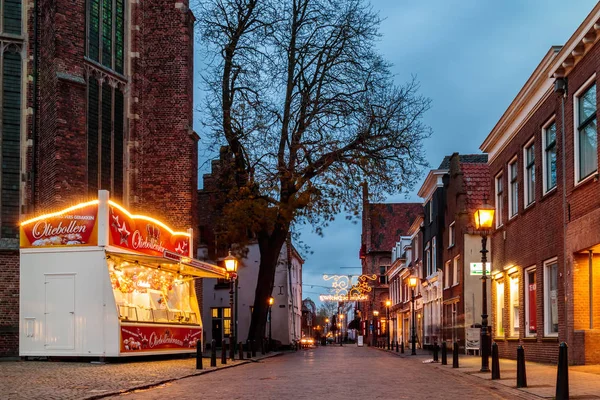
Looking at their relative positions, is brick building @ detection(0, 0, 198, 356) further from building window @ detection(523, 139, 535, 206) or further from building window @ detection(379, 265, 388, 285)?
building window @ detection(379, 265, 388, 285)

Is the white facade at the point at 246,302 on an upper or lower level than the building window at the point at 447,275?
lower

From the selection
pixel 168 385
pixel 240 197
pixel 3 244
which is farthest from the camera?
pixel 240 197

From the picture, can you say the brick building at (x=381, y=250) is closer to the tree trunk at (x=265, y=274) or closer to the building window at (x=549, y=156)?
the tree trunk at (x=265, y=274)

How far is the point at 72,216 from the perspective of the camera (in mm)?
22656

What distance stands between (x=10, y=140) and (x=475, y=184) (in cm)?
2015

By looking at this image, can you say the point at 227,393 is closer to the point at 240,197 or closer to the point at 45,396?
the point at 45,396

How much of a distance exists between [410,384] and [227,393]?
3.87 meters

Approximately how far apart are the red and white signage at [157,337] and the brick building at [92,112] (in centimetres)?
410

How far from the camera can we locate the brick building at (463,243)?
35.4 m

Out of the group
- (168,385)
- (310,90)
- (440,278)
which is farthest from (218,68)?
(168,385)

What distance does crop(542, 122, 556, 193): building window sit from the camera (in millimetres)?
21922

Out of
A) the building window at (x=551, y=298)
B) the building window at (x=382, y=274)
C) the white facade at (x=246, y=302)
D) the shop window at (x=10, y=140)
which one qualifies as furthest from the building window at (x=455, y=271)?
the building window at (x=382, y=274)

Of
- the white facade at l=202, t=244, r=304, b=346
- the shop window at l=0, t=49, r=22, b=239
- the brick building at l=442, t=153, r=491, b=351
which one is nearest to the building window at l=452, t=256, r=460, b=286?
the brick building at l=442, t=153, r=491, b=351

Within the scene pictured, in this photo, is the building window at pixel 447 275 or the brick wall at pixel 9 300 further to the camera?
the building window at pixel 447 275
